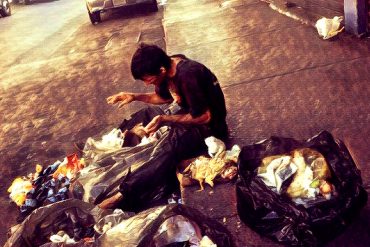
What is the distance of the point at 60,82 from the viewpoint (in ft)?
22.0

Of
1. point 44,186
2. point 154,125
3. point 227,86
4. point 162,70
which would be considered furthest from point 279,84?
point 44,186

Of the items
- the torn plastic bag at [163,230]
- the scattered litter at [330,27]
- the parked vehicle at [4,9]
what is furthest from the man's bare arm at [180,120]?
the parked vehicle at [4,9]

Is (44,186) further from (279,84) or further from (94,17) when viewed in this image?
(94,17)

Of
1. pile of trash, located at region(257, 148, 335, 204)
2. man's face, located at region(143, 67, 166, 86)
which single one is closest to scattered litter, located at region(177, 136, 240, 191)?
pile of trash, located at region(257, 148, 335, 204)

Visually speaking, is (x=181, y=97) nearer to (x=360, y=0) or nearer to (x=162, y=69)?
(x=162, y=69)

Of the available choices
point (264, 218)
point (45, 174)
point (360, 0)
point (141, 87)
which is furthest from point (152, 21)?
point (264, 218)

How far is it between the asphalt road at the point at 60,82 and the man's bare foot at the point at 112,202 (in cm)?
101

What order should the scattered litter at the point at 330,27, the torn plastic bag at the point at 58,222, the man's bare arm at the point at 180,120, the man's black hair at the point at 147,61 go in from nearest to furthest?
the torn plastic bag at the point at 58,222
the man's black hair at the point at 147,61
the man's bare arm at the point at 180,120
the scattered litter at the point at 330,27

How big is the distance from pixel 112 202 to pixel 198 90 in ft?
3.60

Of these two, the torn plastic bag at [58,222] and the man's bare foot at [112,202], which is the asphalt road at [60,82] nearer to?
the torn plastic bag at [58,222]

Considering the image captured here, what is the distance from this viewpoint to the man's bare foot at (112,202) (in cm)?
315

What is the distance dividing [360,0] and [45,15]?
36.1 ft

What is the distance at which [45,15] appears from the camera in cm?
1352

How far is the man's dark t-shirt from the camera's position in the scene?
3.17 meters
